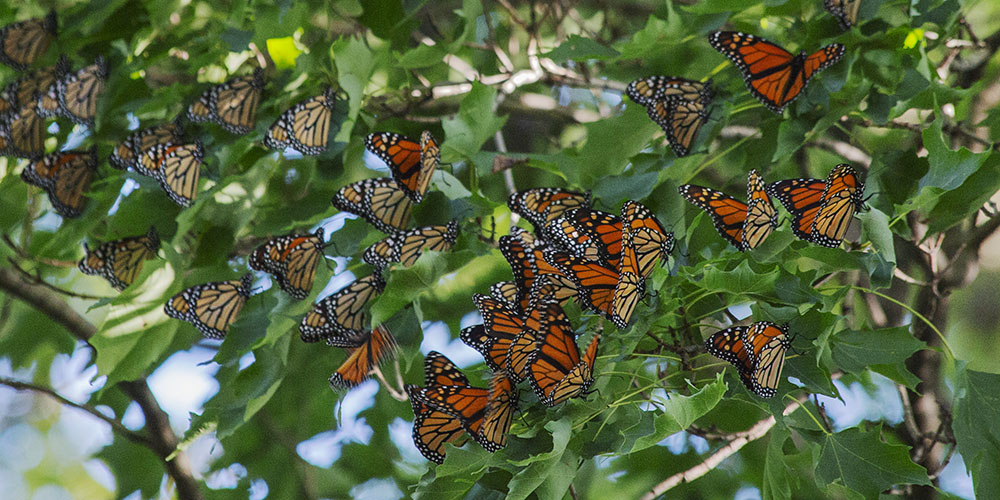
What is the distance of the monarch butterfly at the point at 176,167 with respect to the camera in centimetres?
151

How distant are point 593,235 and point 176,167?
0.88 meters

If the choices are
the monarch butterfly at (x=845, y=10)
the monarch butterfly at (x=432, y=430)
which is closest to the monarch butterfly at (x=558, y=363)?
the monarch butterfly at (x=432, y=430)

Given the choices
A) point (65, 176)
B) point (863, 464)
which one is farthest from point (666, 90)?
point (65, 176)

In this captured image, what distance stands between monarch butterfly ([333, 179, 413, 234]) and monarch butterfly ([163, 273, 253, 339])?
28 centimetres

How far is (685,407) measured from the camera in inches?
32.1

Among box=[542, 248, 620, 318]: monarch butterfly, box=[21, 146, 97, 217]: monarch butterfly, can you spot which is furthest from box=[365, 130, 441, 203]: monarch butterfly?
box=[21, 146, 97, 217]: monarch butterfly

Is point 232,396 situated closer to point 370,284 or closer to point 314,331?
point 314,331

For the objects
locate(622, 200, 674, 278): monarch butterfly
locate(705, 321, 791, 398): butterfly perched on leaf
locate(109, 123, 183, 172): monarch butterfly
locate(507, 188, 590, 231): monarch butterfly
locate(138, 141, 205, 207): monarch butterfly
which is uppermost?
locate(622, 200, 674, 278): monarch butterfly

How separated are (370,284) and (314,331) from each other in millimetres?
129

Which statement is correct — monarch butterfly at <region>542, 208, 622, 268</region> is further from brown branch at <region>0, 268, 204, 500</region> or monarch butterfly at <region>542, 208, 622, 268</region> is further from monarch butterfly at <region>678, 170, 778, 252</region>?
brown branch at <region>0, 268, 204, 500</region>

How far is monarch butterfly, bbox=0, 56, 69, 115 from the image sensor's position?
205 cm

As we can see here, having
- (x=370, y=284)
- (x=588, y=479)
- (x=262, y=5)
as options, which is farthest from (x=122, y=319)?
(x=588, y=479)

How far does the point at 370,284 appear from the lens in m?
1.29

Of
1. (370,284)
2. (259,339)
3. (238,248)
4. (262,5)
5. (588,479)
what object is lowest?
(588,479)
